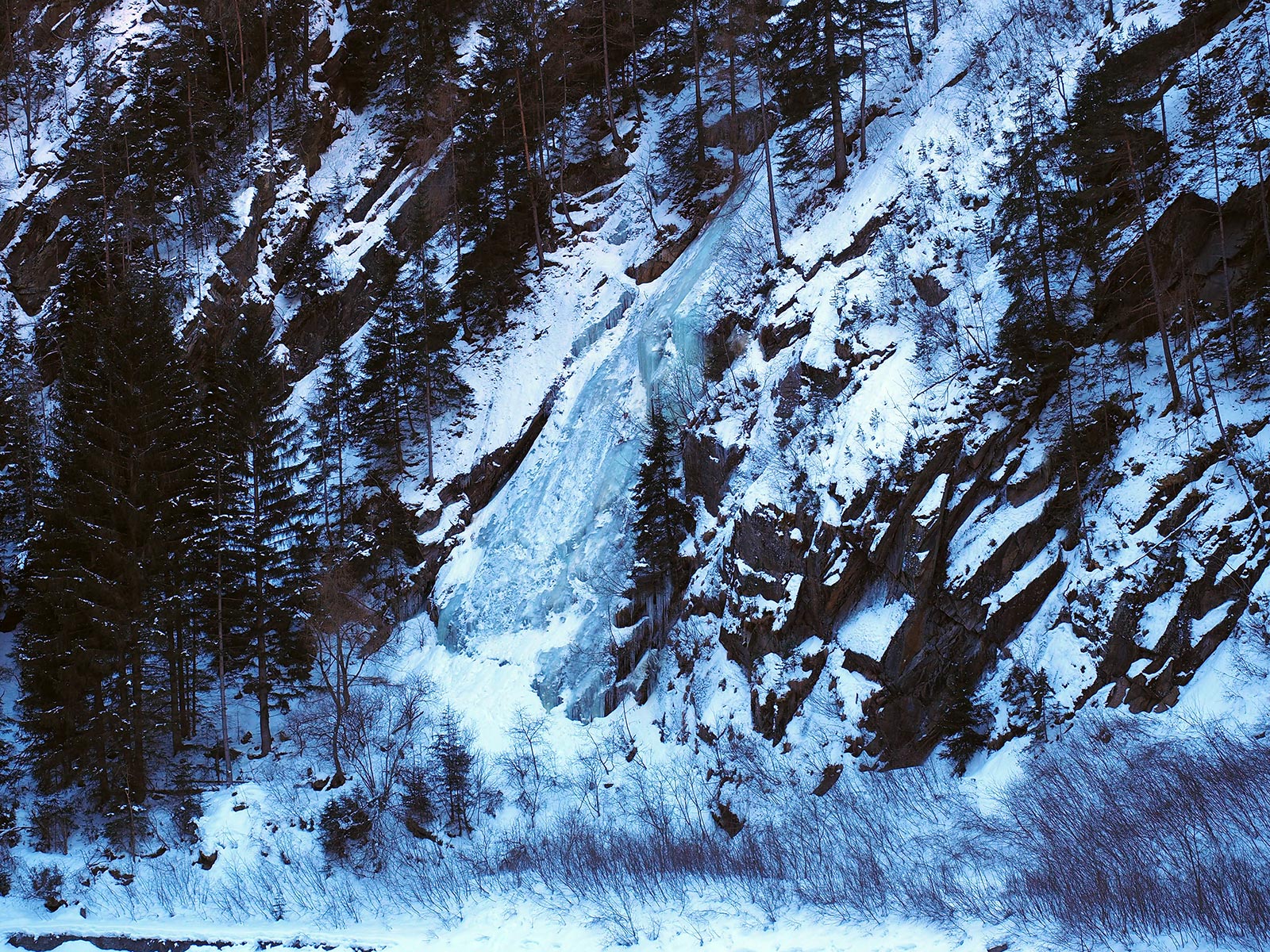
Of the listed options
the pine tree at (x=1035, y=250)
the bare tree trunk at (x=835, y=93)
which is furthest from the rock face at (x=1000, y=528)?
the bare tree trunk at (x=835, y=93)

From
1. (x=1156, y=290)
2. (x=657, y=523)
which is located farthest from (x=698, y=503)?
(x=1156, y=290)

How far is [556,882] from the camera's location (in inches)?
671

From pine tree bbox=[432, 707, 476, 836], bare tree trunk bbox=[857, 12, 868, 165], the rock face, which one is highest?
bare tree trunk bbox=[857, 12, 868, 165]

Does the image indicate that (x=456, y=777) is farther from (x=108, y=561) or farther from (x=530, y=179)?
(x=530, y=179)

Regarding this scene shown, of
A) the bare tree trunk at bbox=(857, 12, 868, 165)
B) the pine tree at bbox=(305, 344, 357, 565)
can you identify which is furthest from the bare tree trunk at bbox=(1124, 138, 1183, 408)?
the pine tree at bbox=(305, 344, 357, 565)

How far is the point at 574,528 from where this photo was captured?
27484 mm

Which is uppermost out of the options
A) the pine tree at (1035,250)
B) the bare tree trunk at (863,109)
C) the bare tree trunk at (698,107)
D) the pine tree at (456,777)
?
the bare tree trunk at (698,107)

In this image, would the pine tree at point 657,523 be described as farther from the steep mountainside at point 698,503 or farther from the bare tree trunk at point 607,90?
the bare tree trunk at point 607,90

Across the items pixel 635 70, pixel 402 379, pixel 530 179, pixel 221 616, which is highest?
pixel 635 70

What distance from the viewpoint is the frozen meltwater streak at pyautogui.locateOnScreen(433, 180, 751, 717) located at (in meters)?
25.4

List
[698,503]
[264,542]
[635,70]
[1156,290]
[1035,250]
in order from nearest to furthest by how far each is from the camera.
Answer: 1. [1156,290]
2. [1035,250]
3. [698,503]
4. [264,542]
5. [635,70]

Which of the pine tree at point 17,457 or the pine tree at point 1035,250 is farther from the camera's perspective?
the pine tree at point 17,457

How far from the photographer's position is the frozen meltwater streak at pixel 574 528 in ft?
83.2

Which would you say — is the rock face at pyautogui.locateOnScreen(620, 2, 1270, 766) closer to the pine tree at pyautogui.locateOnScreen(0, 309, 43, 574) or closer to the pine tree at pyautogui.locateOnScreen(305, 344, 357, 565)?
the pine tree at pyautogui.locateOnScreen(305, 344, 357, 565)
